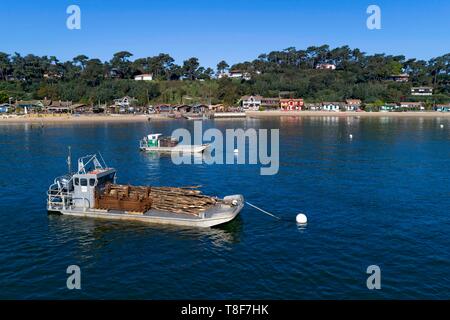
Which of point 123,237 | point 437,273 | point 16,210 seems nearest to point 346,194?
point 437,273

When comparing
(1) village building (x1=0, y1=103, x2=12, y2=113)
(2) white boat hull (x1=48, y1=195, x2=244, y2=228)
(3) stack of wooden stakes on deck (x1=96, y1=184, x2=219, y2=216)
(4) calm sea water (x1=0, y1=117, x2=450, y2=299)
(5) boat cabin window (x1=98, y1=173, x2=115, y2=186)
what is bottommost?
(4) calm sea water (x1=0, y1=117, x2=450, y2=299)

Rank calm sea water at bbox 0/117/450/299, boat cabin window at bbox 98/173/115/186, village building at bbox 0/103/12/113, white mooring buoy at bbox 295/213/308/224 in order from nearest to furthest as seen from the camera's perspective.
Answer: calm sea water at bbox 0/117/450/299 → white mooring buoy at bbox 295/213/308/224 → boat cabin window at bbox 98/173/115/186 → village building at bbox 0/103/12/113

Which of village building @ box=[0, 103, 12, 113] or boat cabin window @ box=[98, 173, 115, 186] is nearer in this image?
boat cabin window @ box=[98, 173, 115, 186]

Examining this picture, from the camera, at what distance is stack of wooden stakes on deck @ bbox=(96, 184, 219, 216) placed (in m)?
35.9

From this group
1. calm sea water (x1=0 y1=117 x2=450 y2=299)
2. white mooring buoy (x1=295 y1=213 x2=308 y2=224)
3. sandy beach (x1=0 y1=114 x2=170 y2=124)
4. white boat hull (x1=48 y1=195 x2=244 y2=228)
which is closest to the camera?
calm sea water (x1=0 y1=117 x2=450 y2=299)

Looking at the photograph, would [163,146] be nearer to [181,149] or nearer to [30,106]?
[181,149]

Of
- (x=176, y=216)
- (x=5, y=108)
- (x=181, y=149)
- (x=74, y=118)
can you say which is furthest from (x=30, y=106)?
(x=176, y=216)

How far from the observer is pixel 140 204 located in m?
35.9

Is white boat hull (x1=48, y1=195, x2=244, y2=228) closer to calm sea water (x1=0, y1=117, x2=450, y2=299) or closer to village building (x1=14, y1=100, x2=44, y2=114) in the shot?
calm sea water (x1=0, y1=117, x2=450, y2=299)

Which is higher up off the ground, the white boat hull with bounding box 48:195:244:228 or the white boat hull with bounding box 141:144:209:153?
the white boat hull with bounding box 141:144:209:153

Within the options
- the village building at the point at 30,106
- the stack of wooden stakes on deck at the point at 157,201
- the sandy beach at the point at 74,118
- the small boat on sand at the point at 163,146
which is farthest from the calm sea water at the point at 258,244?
the village building at the point at 30,106

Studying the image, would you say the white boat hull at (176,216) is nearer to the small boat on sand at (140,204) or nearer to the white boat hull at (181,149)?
the small boat on sand at (140,204)

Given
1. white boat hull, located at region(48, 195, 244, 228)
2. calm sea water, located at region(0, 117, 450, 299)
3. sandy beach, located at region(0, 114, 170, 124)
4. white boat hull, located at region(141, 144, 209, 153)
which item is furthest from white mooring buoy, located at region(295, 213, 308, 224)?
sandy beach, located at region(0, 114, 170, 124)
